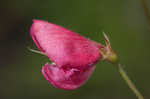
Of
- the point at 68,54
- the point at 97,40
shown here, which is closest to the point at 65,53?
the point at 68,54

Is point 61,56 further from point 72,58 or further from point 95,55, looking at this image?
point 95,55

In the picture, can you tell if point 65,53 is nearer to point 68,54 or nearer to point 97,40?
point 68,54

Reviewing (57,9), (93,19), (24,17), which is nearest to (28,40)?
(24,17)

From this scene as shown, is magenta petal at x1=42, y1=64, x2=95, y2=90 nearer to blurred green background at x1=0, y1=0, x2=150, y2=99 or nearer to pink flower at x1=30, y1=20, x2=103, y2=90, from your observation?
pink flower at x1=30, y1=20, x2=103, y2=90

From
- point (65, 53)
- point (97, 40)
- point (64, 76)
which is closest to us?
point (65, 53)

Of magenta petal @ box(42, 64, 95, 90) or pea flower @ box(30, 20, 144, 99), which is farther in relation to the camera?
magenta petal @ box(42, 64, 95, 90)

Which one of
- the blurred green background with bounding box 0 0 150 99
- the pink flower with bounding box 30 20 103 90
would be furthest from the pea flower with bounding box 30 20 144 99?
the blurred green background with bounding box 0 0 150 99
